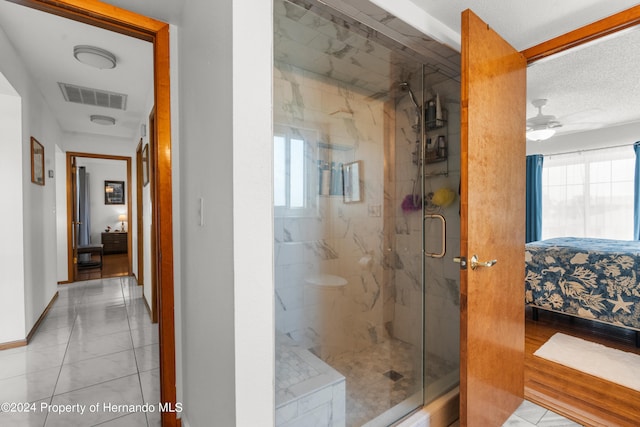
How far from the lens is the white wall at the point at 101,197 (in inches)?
311

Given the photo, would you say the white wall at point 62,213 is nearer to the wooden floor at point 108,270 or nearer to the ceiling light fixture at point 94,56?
the wooden floor at point 108,270

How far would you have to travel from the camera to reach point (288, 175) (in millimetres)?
1671

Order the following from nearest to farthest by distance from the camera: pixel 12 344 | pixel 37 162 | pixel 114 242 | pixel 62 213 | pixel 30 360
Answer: pixel 30 360 < pixel 12 344 < pixel 37 162 < pixel 62 213 < pixel 114 242

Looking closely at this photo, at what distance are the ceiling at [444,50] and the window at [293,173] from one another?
2.16 feet

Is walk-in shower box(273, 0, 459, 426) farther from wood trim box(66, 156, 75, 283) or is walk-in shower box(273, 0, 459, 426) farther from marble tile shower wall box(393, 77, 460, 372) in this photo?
wood trim box(66, 156, 75, 283)

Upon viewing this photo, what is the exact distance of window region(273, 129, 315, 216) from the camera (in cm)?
161

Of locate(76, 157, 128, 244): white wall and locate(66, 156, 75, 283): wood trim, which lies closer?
locate(66, 156, 75, 283): wood trim

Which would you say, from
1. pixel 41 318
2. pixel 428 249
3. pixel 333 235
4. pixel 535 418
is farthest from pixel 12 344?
pixel 535 418

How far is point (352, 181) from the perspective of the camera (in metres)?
2.02

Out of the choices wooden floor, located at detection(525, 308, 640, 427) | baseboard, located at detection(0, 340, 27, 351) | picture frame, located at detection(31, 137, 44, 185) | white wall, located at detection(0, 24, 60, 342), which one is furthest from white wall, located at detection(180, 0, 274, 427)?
picture frame, located at detection(31, 137, 44, 185)

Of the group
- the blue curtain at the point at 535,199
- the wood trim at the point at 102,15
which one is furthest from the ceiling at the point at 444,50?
the blue curtain at the point at 535,199

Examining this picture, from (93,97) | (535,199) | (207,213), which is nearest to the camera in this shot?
(207,213)

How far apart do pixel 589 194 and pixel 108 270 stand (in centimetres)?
866

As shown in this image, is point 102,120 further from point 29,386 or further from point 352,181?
point 352,181
